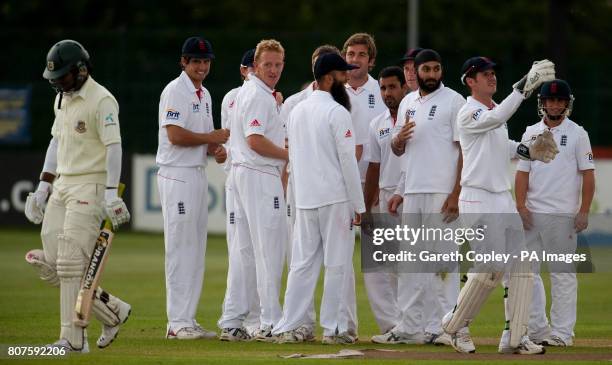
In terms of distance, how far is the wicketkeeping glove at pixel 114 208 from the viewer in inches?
423

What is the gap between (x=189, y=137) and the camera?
12.9 meters

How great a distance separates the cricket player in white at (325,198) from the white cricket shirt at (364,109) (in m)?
1.05

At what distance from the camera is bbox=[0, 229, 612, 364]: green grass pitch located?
1111 cm

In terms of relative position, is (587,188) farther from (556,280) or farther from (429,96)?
(429,96)

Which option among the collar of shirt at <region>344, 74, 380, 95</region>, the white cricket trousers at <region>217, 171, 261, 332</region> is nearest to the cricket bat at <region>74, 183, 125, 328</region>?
the white cricket trousers at <region>217, 171, 261, 332</region>

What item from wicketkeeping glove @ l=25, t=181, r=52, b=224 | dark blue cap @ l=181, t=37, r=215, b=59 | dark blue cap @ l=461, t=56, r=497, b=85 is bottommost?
wicketkeeping glove @ l=25, t=181, r=52, b=224

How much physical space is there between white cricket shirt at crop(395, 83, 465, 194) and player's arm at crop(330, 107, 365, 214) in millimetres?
728

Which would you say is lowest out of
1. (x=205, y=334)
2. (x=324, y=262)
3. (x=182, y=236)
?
(x=205, y=334)

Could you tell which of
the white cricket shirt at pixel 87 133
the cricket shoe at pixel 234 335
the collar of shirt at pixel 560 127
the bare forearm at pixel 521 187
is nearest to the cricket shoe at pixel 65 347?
the white cricket shirt at pixel 87 133

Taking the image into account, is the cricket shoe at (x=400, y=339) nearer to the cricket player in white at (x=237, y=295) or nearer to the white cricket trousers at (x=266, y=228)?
the white cricket trousers at (x=266, y=228)

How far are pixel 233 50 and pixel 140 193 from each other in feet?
12.7

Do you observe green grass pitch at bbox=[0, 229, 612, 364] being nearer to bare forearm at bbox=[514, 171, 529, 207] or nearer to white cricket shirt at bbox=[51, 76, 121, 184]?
bare forearm at bbox=[514, 171, 529, 207]

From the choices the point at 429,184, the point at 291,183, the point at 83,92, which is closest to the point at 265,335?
the point at 291,183

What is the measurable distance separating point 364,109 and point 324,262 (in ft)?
6.31
